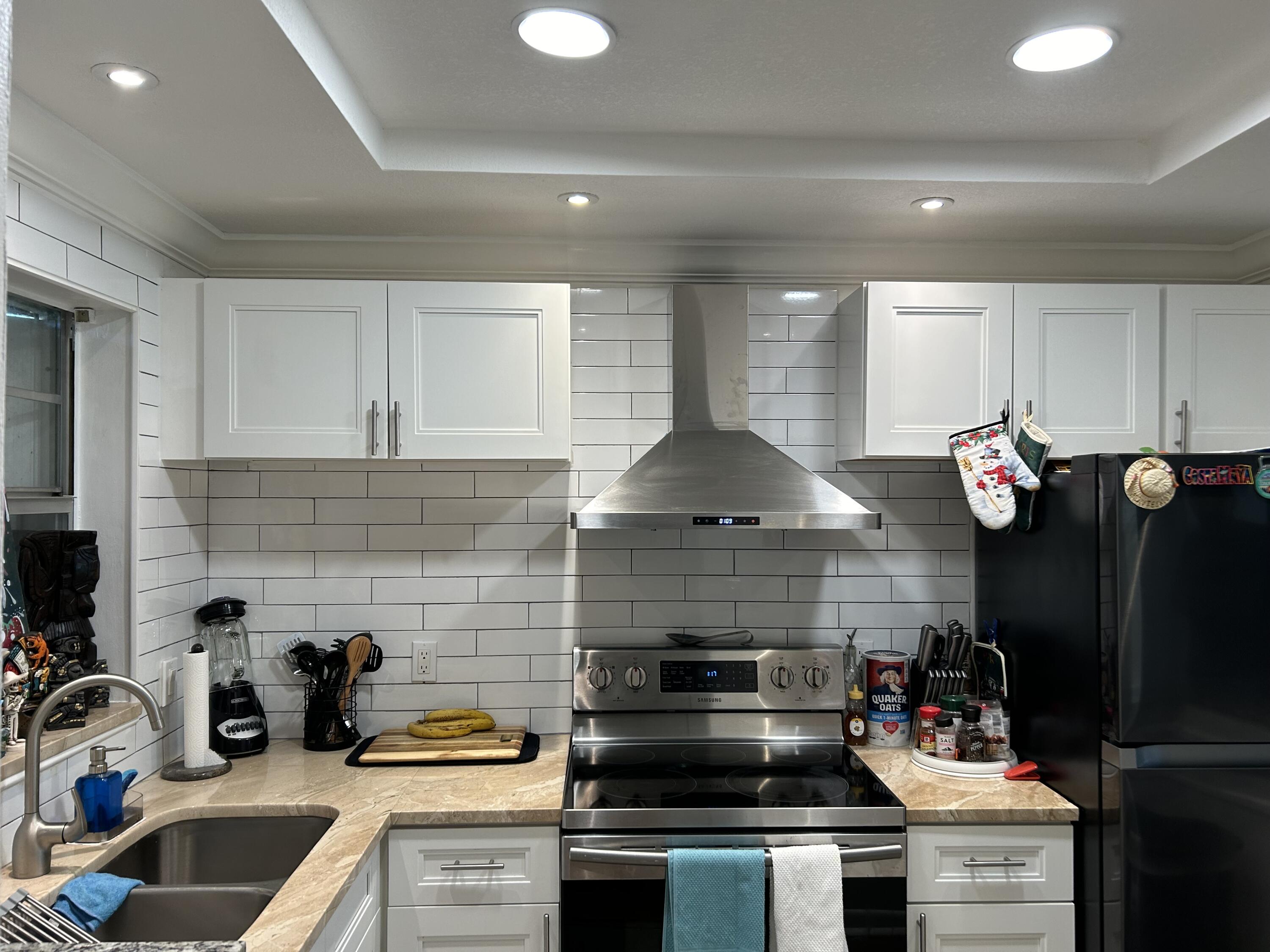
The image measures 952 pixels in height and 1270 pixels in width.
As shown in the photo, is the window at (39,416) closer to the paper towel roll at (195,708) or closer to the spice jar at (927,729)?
the paper towel roll at (195,708)

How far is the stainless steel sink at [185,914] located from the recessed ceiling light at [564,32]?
1.70 metres

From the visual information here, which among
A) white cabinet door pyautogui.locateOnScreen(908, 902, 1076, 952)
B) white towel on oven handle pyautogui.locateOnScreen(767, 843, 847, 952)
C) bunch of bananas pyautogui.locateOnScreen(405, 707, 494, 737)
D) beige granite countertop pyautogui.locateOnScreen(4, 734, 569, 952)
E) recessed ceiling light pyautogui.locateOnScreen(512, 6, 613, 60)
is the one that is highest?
recessed ceiling light pyautogui.locateOnScreen(512, 6, 613, 60)

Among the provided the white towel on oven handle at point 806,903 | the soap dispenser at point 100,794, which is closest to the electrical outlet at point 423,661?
the soap dispenser at point 100,794

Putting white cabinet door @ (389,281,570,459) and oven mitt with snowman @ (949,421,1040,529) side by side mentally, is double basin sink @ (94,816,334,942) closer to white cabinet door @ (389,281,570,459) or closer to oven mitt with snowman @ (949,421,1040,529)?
white cabinet door @ (389,281,570,459)

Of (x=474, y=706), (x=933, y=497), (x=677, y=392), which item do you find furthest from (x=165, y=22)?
(x=933, y=497)

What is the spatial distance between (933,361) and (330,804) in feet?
6.25

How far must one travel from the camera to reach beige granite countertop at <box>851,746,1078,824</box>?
6.97 ft

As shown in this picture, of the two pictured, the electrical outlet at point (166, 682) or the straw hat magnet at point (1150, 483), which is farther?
the electrical outlet at point (166, 682)

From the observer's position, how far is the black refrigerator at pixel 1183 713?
2.01m

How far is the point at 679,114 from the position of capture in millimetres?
1924

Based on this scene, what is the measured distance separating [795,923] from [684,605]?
3.19 ft

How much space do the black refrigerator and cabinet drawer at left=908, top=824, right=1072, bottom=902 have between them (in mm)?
80

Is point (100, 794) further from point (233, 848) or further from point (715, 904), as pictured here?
point (715, 904)

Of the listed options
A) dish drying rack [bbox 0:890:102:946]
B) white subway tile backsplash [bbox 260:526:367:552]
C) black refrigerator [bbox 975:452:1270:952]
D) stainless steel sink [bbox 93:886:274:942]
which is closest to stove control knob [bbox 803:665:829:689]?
black refrigerator [bbox 975:452:1270:952]
